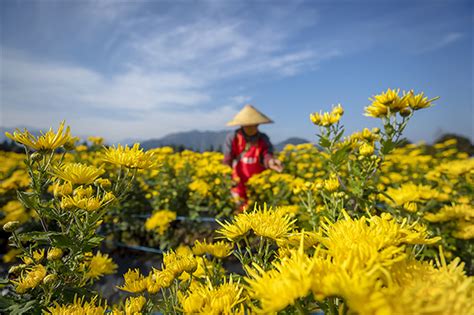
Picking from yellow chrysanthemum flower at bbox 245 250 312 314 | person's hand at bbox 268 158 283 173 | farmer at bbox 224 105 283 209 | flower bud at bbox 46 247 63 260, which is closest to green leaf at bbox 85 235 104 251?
flower bud at bbox 46 247 63 260

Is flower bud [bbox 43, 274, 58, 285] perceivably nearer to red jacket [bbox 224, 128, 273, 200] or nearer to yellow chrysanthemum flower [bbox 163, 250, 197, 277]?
yellow chrysanthemum flower [bbox 163, 250, 197, 277]

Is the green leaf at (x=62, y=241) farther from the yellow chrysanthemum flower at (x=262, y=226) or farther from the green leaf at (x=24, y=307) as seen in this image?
the yellow chrysanthemum flower at (x=262, y=226)

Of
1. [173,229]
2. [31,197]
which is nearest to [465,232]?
[31,197]

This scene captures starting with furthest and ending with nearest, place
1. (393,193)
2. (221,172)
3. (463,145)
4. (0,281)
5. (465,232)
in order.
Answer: (463,145) < (221,172) < (465,232) < (393,193) < (0,281)

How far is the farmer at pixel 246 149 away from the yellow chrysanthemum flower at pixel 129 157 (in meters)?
3.73

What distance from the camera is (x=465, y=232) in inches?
91.5

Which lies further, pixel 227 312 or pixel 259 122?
pixel 259 122

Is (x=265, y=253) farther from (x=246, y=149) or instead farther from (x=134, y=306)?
(x=246, y=149)

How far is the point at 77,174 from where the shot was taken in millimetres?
1084

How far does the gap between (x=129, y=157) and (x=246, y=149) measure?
13.1 ft

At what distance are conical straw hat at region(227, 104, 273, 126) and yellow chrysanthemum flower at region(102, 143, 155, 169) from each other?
12.3ft

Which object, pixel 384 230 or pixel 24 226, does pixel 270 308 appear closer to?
pixel 384 230

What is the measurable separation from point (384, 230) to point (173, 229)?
4296 mm

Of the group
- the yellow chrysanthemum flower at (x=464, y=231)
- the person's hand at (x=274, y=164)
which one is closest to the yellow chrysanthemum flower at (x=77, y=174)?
the yellow chrysanthemum flower at (x=464, y=231)
